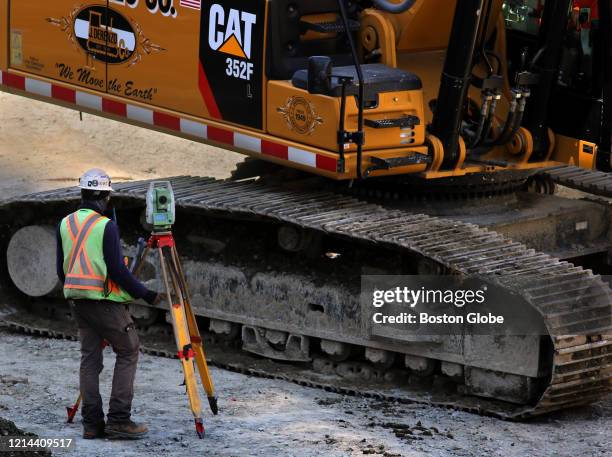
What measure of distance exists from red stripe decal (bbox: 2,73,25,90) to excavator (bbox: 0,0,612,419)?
15.7 inches

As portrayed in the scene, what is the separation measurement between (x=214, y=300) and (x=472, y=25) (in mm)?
2625

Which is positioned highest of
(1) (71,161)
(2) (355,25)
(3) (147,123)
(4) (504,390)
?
(2) (355,25)

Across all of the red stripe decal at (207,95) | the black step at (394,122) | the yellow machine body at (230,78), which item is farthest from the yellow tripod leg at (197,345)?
the red stripe decal at (207,95)

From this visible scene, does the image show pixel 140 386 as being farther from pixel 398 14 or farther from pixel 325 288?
pixel 398 14

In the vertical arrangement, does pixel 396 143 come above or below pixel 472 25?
below

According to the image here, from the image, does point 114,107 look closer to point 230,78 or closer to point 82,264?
point 230,78

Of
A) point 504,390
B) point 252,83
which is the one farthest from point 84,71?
point 504,390

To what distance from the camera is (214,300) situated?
10633mm

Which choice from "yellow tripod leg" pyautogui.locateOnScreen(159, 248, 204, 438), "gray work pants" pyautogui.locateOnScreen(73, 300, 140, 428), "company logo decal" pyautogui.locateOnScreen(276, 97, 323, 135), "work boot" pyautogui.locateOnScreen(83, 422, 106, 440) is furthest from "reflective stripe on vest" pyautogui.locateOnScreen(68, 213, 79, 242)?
"company logo decal" pyautogui.locateOnScreen(276, 97, 323, 135)

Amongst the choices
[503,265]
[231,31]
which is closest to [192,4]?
[231,31]

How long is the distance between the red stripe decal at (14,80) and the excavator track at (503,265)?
2.02m

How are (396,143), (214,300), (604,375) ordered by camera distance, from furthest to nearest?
(214,300) < (396,143) < (604,375)

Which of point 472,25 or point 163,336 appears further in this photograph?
point 163,336

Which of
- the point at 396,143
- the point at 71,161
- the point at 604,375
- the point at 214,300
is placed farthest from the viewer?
the point at 71,161
